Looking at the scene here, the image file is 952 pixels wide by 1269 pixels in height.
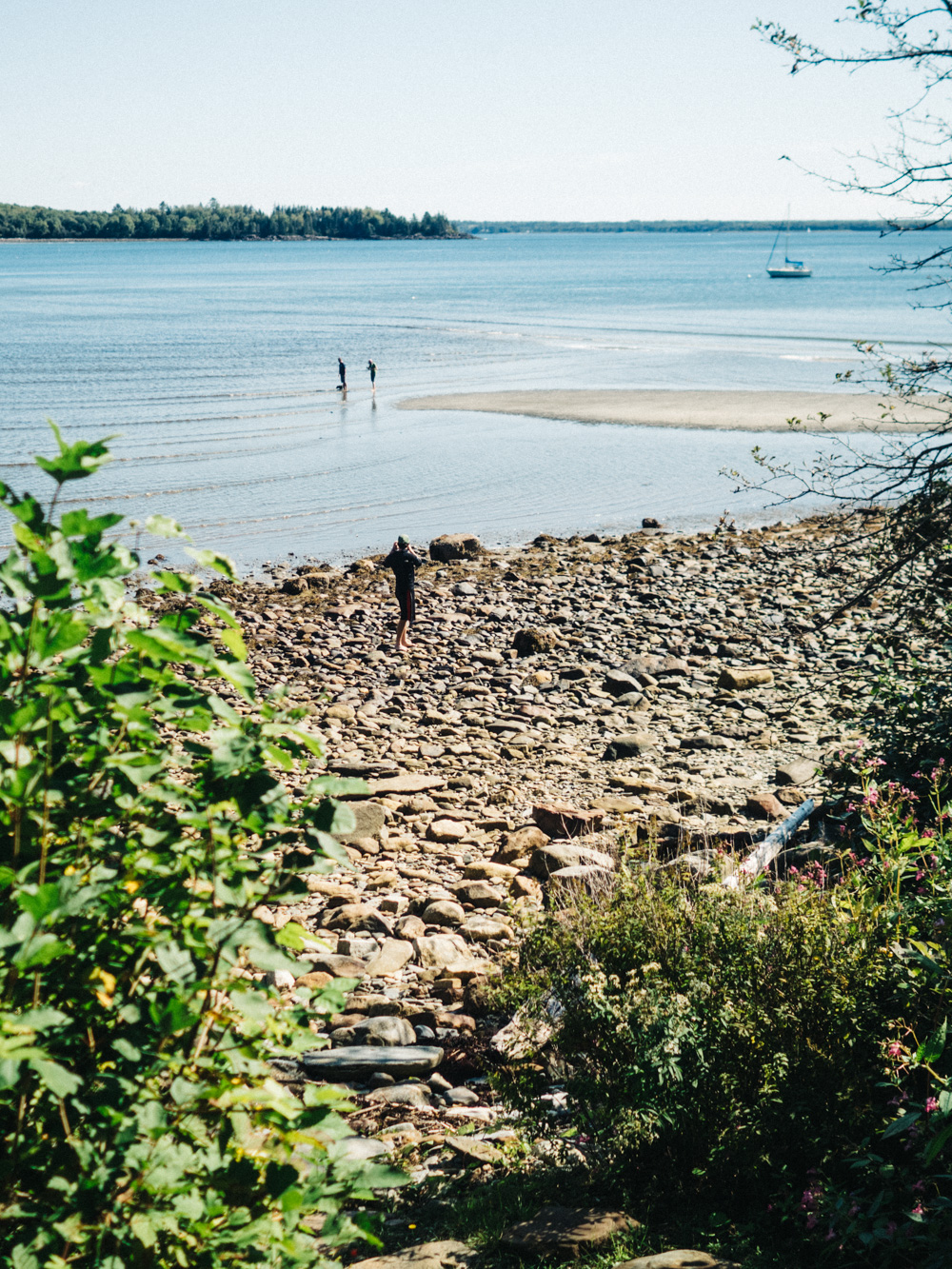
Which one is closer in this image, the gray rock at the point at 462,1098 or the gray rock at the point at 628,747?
the gray rock at the point at 462,1098

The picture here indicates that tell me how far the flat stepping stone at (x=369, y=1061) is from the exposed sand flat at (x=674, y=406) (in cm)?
3417

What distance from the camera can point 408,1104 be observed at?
567 cm

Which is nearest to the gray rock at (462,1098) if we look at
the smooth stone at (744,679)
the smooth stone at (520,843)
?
the smooth stone at (520,843)

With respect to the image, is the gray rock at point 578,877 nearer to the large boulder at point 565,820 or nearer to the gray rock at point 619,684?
the large boulder at point 565,820

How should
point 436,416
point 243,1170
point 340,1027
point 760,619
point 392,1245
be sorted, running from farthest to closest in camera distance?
point 436,416
point 760,619
point 340,1027
point 392,1245
point 243,1170

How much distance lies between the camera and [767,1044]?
438 centimetres

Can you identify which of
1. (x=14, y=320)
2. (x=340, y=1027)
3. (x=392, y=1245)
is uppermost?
(x=14, y=320)

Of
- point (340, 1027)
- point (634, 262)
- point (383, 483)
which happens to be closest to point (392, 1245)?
point (340, 1027)

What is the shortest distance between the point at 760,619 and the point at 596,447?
18.4 meters

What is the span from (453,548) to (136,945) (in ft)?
65.4

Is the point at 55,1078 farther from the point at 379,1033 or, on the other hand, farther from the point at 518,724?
the point at 518,724

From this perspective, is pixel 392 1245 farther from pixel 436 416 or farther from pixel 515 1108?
pixel 436 416

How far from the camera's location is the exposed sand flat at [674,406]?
1510 inches

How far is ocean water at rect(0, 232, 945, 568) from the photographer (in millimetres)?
26750
